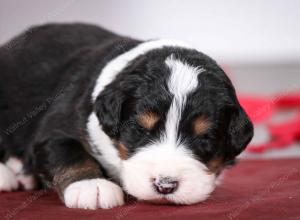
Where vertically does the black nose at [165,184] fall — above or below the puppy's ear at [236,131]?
below

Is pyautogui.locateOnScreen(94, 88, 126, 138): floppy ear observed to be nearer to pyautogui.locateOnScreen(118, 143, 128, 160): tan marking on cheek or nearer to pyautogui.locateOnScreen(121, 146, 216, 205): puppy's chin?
pyautogui.locateOnScreen(118, 143, 128, 160): tan marking on cheek

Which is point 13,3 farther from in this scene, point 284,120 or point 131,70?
point 131,70

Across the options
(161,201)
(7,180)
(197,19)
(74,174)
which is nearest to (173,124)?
(161,201)

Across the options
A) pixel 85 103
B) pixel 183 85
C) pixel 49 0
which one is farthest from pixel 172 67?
pixel 49 0

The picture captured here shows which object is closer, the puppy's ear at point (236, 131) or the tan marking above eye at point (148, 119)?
the tan marking above eye at point (148, 119)

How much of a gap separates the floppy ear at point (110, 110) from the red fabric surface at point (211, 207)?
46 cm

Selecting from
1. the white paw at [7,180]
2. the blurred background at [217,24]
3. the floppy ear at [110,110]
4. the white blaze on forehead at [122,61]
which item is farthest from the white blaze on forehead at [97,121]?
the blurred background at [217,24]

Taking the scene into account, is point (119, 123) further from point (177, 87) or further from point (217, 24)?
point (217, 24)

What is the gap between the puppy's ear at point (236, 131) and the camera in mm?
3748

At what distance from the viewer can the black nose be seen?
3.25m

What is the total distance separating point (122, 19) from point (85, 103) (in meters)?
7.83

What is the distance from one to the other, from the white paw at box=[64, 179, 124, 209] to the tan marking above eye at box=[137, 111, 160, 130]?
0.44 meters

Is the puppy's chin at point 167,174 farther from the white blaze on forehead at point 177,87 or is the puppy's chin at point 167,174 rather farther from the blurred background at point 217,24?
the blurred background at point 217,24

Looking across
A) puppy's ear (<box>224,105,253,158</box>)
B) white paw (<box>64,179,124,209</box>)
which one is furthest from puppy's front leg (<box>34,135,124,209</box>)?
puppy's ear (<box>224,105,253,158</box>)
